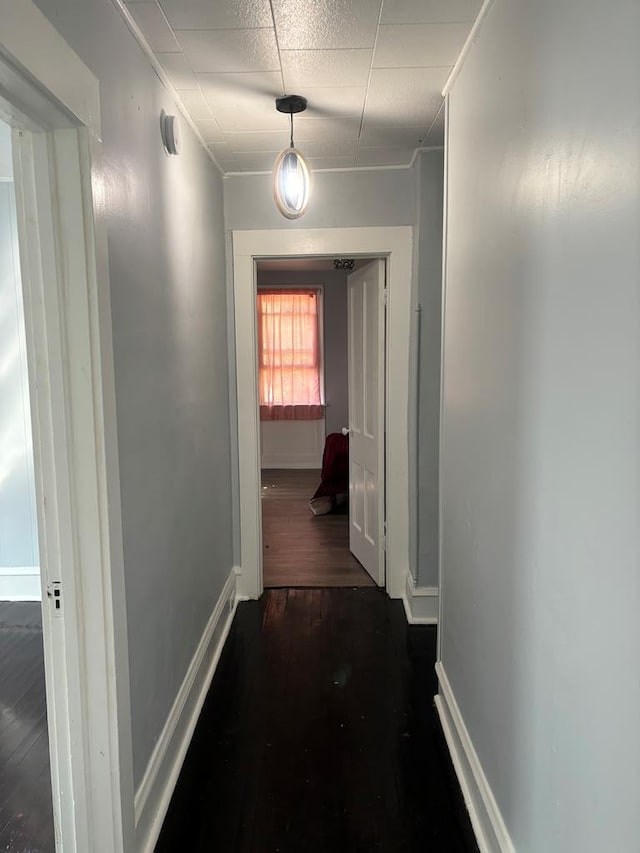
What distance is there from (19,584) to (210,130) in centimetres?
273

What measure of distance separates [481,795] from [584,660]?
947 millimetres

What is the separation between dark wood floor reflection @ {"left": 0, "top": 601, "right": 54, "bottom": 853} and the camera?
180cm

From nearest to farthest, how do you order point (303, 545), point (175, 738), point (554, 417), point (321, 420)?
1. point (554, 417)
2. point (175, 738)
3. point (303, 545)
4. point (321, 420)

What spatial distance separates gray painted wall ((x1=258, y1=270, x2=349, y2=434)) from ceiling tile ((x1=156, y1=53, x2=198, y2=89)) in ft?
16.1

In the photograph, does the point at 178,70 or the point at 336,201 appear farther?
the point at 336,201

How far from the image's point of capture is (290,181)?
2441mm

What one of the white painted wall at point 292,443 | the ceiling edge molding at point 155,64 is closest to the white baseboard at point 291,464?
the white painted wall at point 292,443

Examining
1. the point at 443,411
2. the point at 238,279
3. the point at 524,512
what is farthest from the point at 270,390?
the point at 524,512

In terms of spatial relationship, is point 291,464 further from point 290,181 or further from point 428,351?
point 290,181

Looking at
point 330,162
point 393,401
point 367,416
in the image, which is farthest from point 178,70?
point 367,416

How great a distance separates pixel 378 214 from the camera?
10.7 ft

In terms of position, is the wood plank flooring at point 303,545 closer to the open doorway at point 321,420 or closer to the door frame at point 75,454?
the open doorway at point 321,420

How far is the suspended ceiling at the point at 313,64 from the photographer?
1.70m

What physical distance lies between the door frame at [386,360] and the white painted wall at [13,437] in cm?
120
